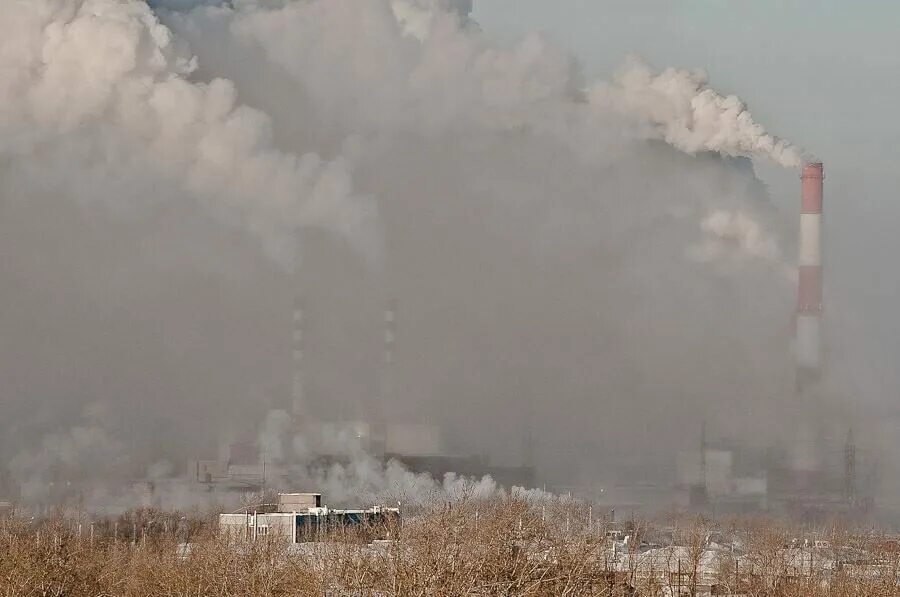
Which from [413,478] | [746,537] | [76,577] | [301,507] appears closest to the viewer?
[76,577]

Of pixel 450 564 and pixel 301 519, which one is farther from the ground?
pixel 450 564

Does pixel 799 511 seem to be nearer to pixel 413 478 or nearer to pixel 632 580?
pixel 413 478

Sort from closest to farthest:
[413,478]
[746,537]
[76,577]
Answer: [76,577]
[746,537]
[413,478]

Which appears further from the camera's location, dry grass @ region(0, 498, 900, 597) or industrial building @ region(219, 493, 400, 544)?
industrial building @ region(219, 493, 400, 544)

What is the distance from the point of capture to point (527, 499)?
46906mm

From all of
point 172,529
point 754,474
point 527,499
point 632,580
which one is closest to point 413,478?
point 527,499

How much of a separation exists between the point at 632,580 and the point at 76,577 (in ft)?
29.0

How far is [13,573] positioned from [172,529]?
22640mm

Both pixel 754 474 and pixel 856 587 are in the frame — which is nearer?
pixel 856 587

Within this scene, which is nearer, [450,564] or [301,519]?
[450,564]

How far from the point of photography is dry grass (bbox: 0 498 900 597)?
65.7 feet

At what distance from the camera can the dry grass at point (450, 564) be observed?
2003 centimetres

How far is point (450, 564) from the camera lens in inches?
726

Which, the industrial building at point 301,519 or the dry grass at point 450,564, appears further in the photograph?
the industrial building at point 301,519
